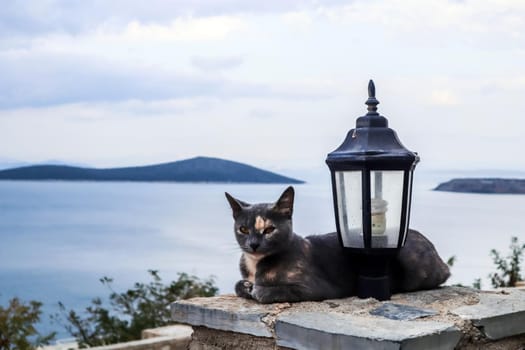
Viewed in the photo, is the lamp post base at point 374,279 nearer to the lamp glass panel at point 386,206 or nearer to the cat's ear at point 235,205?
the lamp glass panel at point 386,206

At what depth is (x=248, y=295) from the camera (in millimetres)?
2607

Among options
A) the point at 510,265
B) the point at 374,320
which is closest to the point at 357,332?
the point at 374,320

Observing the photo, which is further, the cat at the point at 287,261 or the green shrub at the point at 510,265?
the green shrub at the point at 510,265

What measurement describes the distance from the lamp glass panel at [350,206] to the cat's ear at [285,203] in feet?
0.57

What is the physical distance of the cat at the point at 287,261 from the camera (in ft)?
8.13

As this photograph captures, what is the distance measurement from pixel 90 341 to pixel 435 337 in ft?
14.4

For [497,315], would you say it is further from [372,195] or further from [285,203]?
[285,203]

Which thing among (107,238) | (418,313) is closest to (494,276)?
(418,313)

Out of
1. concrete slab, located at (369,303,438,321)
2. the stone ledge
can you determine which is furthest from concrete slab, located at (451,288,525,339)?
→ concrete slab, located at (369,303,438,321)

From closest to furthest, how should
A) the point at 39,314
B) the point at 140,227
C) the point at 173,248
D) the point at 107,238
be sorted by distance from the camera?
1. the point at 39,314
2. the point at 173,248
3. the point at 107,238
4. the point at 140,227

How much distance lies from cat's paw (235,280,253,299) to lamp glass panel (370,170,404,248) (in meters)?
0.48

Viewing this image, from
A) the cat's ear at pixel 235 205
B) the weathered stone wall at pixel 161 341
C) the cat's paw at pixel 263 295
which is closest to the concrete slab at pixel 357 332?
the cat's paw at pixel 263 295

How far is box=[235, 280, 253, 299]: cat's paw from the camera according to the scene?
2605mm

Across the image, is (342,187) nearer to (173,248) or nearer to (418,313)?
(418,313)
